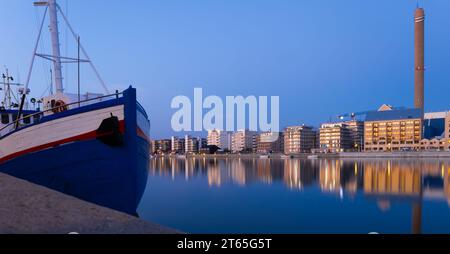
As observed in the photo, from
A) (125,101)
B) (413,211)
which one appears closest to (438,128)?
(413,211)

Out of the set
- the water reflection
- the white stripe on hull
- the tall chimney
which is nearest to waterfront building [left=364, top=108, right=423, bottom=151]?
the tall chimney

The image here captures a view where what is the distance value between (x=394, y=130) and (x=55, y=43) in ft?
591

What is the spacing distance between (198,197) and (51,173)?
56.3ft

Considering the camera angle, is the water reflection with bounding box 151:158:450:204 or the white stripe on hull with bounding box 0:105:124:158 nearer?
the white stripe on hull with bounding box 0:105:124:158

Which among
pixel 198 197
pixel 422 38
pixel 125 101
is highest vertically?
pixel 422 38

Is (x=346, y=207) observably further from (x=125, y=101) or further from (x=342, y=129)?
(x=342, y=129)

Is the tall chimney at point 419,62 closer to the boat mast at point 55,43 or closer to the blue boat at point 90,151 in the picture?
the boat mast at point 55,43

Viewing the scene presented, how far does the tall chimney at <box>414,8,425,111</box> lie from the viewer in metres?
176

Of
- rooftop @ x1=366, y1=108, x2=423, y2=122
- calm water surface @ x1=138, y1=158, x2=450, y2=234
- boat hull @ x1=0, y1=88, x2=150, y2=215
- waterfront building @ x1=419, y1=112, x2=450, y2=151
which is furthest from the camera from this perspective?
rooftop @ x1=366, y1=108, x2=423, y2=122

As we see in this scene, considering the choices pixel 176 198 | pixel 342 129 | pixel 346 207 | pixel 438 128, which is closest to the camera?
pixel 346 207

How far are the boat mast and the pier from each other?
9535 millimetres

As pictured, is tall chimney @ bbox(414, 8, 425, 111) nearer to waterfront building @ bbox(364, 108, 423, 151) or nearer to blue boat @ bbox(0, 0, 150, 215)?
waterfront building @ bbox(364, 108, 423, 151)
